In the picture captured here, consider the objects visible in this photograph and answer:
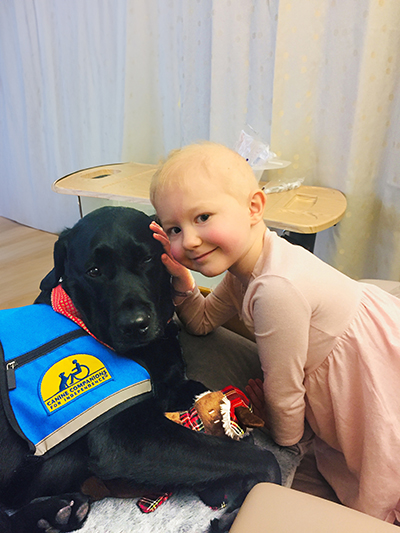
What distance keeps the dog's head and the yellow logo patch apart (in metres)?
0.05

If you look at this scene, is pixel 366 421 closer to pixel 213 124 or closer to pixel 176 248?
pixel 176 248

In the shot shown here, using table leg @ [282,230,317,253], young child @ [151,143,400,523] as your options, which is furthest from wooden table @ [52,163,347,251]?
young child @ [151,143,400,523]

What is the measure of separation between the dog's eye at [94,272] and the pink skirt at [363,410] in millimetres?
461

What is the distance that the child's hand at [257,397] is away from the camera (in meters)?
0.81

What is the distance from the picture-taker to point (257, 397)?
837 millimetres

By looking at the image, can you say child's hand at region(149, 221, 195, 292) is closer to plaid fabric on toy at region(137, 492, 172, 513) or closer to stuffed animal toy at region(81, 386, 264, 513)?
stuffed animal toy at region(81, 386, 264, 513)

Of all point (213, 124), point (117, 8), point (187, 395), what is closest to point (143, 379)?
point (187, 395)

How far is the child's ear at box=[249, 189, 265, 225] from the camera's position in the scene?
0.75m

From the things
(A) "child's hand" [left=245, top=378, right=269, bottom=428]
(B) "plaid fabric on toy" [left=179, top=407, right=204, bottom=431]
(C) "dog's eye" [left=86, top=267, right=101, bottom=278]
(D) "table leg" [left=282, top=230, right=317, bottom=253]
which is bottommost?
(A) "child's hand" [left=245, top=378, right=269, bottom=428]

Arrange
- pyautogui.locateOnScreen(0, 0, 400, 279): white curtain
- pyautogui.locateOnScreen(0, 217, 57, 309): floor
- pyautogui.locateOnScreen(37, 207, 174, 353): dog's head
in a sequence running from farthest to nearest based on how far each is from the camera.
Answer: pyautogui.locateOnScreen(0, 217, 57, 309): floor, pyautogui.locateOnScreen(0, 0, 400, 279): white curtain, pyautogui.locateOnScreen(37, 207, 174, 353): dog's head

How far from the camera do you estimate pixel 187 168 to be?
680 millimetres

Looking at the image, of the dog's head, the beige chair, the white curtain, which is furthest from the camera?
the white curtain

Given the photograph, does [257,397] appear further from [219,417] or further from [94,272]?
[94,272]

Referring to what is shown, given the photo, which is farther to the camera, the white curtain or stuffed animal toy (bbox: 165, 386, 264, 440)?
the white curtain
